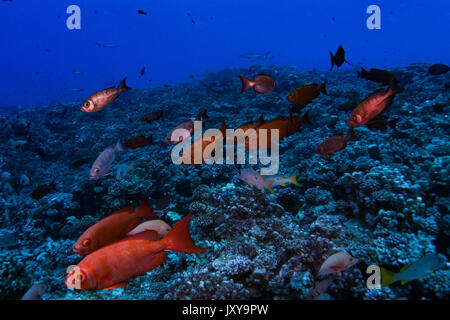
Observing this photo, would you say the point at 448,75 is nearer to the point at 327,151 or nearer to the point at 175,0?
the point at 327,151

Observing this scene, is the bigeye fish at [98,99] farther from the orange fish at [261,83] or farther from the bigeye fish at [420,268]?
the bigeye fish at [420,268]

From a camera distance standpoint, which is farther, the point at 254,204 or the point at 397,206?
the point at 254,204

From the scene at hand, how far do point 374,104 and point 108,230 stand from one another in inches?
121

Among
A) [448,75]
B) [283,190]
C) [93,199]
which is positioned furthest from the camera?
[448,75]

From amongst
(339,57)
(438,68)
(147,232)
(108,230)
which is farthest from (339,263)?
(438,68)

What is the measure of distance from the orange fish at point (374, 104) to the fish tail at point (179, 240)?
2.27 meters

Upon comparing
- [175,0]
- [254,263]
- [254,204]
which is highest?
[175,0]

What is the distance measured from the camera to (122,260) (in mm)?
1694

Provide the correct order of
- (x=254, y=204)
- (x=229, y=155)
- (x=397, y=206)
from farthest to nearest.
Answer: (x=229, y=155), (x=254, y=204), (x=397, y=206)

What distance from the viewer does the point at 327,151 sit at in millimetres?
3428

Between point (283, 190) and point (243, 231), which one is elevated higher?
point (283, 190)

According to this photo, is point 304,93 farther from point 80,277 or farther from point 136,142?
point 80,277

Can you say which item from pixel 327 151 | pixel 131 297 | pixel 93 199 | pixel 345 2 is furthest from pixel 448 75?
pixel 345 2

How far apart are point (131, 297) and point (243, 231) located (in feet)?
5.98
